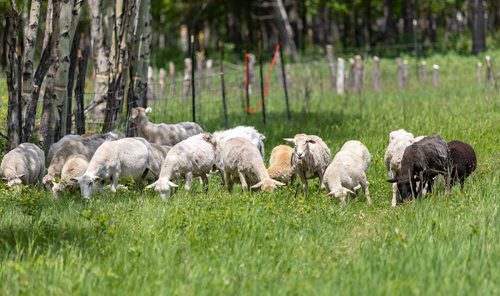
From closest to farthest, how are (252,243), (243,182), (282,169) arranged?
(252,243), (243,182), (282,169)

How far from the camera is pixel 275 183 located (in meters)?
12.7

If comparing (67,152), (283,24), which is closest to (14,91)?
(67,152)

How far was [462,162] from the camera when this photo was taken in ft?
42.0

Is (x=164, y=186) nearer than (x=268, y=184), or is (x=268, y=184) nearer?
(x=164, y=186)

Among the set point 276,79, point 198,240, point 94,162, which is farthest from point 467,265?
point 276,79

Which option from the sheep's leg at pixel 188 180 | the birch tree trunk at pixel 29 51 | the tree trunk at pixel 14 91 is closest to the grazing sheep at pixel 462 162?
the sheep's leg at pixel 188 180

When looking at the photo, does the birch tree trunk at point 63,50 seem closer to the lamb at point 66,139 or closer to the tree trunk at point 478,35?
the lamb at point 66,139

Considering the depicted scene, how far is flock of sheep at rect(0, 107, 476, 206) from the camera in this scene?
12.2 m

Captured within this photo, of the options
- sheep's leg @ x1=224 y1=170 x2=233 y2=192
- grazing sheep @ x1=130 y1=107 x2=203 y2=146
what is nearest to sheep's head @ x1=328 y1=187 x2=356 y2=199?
sheep's leg @ x1=224 y1=170 x2=233 y2=192

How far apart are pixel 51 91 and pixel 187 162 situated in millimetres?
3875

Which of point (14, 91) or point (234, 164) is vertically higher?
point (14, 91)

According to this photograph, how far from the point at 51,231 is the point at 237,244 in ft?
6.35

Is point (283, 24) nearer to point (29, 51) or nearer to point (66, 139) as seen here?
point (29, 51)

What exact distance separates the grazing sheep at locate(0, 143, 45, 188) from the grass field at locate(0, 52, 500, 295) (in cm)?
55
